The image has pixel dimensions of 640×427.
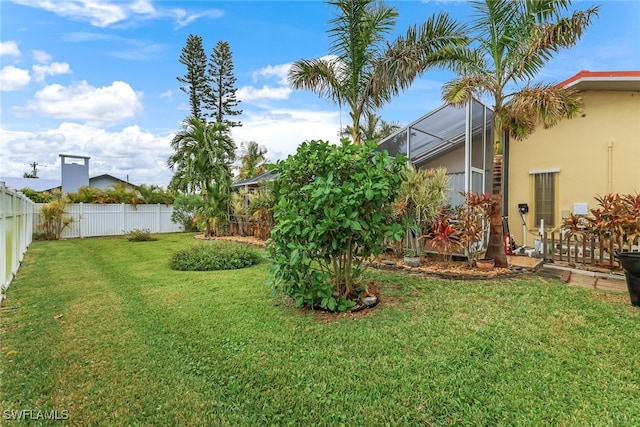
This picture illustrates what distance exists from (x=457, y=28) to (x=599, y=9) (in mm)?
2851

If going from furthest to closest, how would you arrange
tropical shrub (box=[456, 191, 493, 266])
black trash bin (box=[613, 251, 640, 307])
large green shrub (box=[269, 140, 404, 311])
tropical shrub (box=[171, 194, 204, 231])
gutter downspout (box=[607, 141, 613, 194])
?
tropical shrub (box=[171, 194, 204, 231]) < gutter downspout (box=[607, 141, 613, 194]) < tropical shrub (box=[456, 191, 493, 266]) < black trash bin (box=[613, 251, 640, 307]) < large green shrub (box=[269, 140, 404, 311])

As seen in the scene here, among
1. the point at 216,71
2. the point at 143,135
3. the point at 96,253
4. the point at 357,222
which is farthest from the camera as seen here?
the point at 216,71

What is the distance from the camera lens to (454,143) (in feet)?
29.2

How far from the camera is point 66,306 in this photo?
16.1 ft

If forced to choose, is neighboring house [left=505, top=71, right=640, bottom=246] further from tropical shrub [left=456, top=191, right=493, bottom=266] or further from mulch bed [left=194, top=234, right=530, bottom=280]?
mulch bed [left=194, top=234, right=530, bottom=280]

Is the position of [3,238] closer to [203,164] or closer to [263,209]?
[263,209]

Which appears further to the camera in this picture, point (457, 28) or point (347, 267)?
point (457, 28)

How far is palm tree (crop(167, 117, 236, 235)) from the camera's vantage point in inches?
571

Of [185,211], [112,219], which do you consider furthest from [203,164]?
[112,219]

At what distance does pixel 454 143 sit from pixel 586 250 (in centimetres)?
393

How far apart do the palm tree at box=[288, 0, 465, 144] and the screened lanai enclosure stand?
49.2 inches

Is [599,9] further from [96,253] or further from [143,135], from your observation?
[143,135]

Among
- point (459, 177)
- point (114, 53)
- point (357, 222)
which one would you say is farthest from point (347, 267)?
point (114, 53)

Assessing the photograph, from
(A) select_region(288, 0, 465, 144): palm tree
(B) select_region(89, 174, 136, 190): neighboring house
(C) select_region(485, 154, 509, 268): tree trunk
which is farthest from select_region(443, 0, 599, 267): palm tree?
(B) select_region(89, 174, 136, 190): neighboring house
